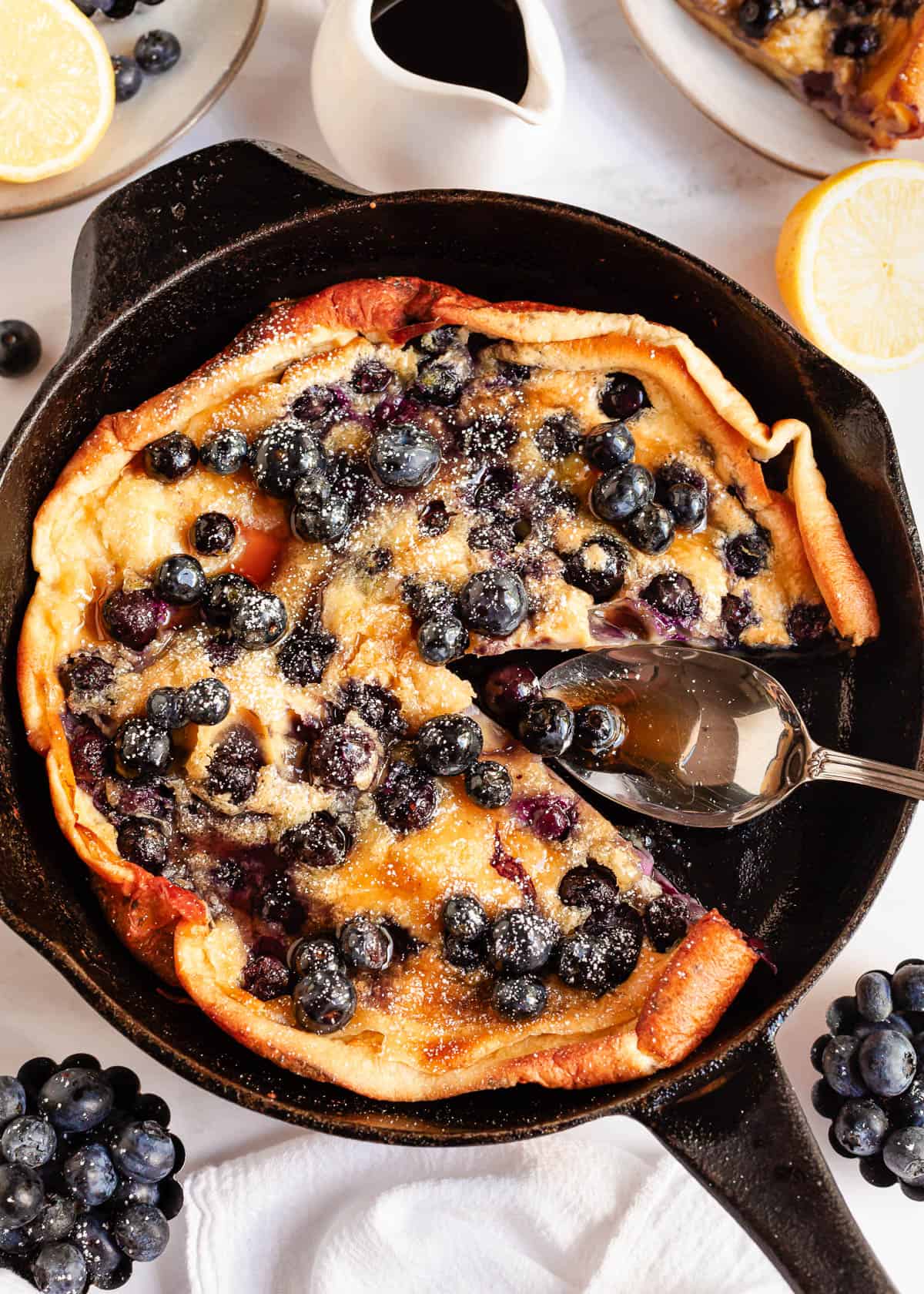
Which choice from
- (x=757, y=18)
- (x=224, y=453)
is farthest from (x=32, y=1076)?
(x=757, y=18)

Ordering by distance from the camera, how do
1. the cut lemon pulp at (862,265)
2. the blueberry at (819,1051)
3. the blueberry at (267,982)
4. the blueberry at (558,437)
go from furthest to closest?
the cut lemon pulp at (862,265), the blueberry at (819,1051), the blueberry at (558,437), the blueberry at (267,982)

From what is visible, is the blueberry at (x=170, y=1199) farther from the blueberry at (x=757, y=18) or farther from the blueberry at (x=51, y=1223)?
the blueberry at (x=757, y=18)

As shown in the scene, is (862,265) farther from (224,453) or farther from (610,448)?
(224,453)

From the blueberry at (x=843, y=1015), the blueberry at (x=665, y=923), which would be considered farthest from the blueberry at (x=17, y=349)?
the blueberry at (x=843, y=1015)

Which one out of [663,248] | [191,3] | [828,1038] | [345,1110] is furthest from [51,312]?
[828,1038]

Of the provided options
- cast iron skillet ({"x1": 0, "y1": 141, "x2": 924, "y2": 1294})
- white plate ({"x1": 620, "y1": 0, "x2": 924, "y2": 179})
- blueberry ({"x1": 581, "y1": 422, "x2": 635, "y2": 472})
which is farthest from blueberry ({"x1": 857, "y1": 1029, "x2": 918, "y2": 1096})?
white plate ({"x1": 620, "y1": 0, "x2": 924, "y2": 179})

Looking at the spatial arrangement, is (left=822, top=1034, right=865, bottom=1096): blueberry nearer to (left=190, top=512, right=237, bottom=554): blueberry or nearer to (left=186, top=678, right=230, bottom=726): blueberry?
(left=186, top=678, right=230, bottom=726): blueberry

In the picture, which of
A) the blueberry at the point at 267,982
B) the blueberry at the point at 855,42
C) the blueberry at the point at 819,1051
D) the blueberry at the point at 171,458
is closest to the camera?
the blueberry at the point at 267,982

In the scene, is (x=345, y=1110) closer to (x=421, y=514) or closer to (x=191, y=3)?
(x=421, y=514)
